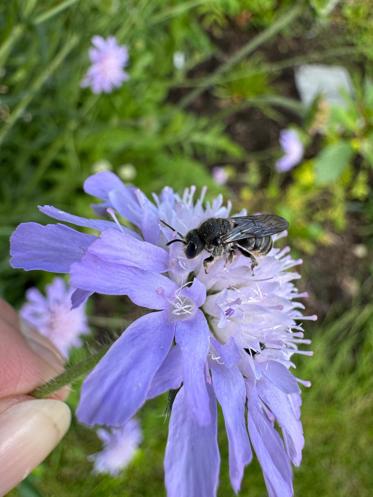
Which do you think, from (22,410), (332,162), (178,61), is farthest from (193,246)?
(332,162)

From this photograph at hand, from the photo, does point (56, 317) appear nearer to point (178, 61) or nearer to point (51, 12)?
point (51, 12)

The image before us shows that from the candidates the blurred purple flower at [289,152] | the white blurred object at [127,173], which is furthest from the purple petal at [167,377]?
the blurred purple flower at [289,152]

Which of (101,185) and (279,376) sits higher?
(101,185)

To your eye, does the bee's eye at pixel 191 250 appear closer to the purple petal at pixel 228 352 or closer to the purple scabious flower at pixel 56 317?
the purple petal at pixel 228 352

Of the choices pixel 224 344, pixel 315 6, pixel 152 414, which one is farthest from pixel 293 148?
pixel 224 344

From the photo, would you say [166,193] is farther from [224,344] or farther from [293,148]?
[293,148]
